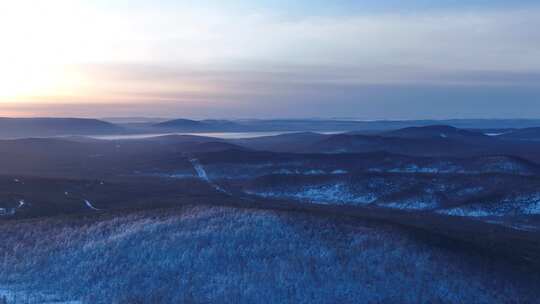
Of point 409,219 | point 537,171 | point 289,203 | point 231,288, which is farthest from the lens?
point 537,171

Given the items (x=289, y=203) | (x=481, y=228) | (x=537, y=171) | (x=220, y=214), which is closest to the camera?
(x=220, y=214)

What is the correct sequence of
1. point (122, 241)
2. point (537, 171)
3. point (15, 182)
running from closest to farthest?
point (122, 241) < point (15, 182) < point (537, 171)

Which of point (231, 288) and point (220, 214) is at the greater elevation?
point (220, 214)

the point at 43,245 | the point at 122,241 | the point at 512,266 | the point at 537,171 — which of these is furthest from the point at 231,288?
the point at 537,171

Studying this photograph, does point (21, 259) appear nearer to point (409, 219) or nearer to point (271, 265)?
point (271, 265)

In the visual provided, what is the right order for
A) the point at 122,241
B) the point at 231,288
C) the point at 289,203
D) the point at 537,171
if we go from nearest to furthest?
the point at 231,288 → the point at 122,241 → the point at 289,203 → the point at 537,171

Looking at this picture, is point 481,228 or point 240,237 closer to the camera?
point 240,237

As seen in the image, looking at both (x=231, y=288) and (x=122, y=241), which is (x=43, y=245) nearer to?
(x=122, y=241)

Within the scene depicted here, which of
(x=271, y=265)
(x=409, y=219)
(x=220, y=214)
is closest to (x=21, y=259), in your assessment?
(x=220, y=214)

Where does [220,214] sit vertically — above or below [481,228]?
above
